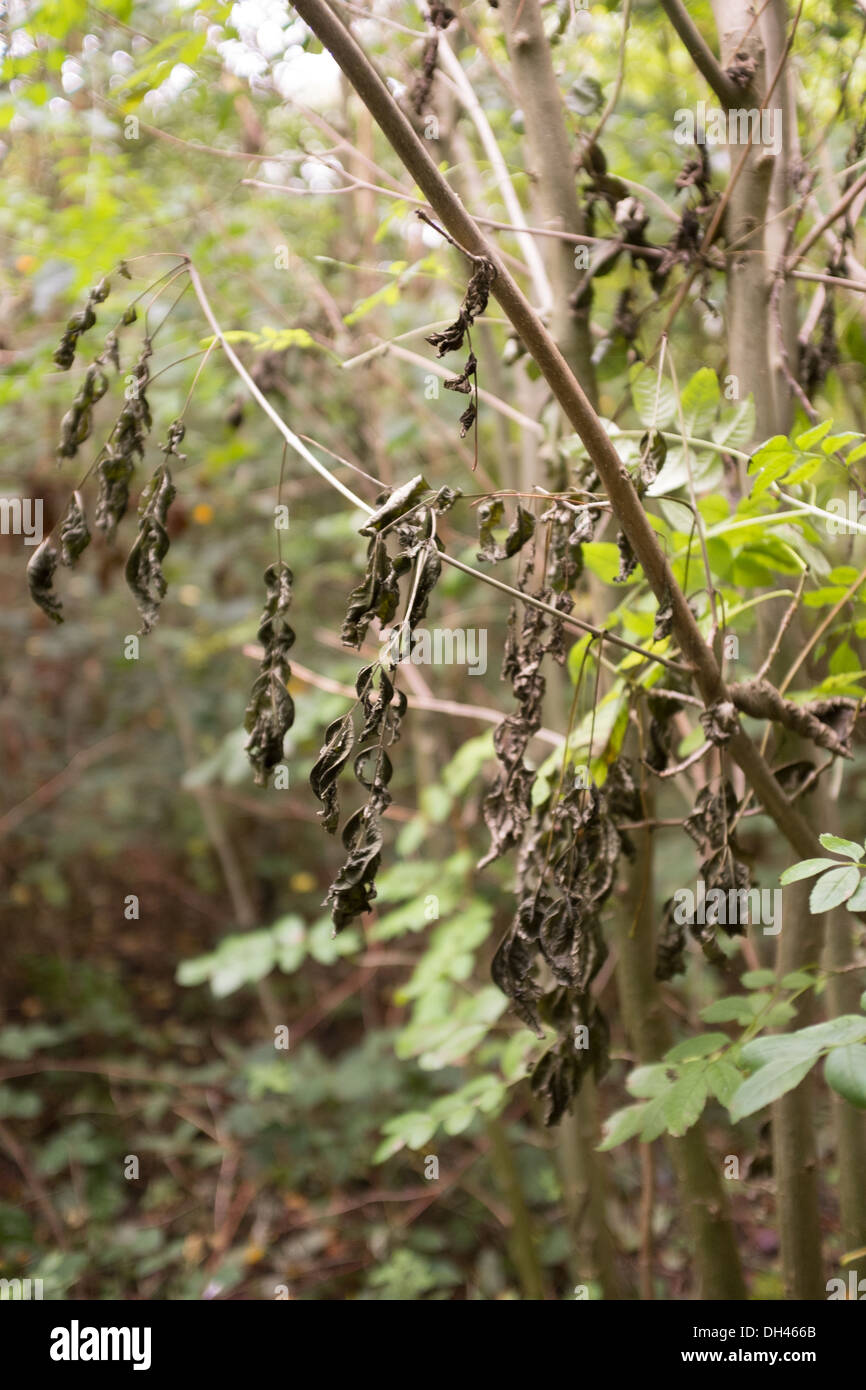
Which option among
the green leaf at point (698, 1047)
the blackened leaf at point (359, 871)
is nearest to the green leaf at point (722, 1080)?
the green leaf at point (698, 1047)

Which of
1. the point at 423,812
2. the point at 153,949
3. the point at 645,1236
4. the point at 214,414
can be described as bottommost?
the point at 645,1236

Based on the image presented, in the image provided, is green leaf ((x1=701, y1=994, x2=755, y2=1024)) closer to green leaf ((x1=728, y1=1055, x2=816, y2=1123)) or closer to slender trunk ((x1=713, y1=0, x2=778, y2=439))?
green leaf ((x1=728, y1=1055, x2=816, y2=1123))

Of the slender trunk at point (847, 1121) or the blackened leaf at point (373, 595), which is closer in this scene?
the blackened leaf at point (373, 595)

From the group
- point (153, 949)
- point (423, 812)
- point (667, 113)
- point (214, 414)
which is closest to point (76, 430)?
point (423, 812)

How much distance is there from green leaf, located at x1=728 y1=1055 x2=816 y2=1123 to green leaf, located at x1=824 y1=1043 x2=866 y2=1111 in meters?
0.03

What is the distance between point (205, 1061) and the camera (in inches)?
152

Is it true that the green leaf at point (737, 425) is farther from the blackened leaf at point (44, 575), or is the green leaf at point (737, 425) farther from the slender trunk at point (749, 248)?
the blackened leaf at point (44, 575)

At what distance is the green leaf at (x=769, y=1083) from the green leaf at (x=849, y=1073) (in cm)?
3

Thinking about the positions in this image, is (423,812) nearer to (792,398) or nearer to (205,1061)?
(792,398)

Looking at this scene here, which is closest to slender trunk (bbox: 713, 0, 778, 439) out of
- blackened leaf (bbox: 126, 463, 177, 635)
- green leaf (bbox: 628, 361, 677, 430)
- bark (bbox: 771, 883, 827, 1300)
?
green leaf (bbox: 628, 361, 677, 430)

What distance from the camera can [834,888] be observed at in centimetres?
93

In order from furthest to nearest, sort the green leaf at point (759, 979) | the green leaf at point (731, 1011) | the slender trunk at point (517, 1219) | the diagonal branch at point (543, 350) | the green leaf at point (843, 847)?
the slender trunk at point (517, 1219) < the green leaf at point (759, 979) < the green leaf at point (731, 1011) < the green leaf at point (843, 847) < the diagonal branch at point (543, 350)

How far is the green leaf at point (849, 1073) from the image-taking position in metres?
0.84
